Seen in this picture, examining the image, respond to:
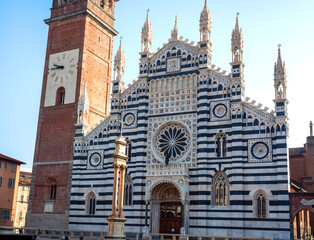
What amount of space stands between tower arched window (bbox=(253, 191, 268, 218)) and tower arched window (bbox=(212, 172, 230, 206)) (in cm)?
204

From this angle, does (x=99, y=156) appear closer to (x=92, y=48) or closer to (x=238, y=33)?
(x=92, y=48)

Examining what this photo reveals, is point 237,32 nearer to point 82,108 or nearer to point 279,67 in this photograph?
point 279,67

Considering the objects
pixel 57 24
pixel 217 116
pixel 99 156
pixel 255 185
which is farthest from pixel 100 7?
pixel 255 185

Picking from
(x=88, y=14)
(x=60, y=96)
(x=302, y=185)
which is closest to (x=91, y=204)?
(x=60, y=96)

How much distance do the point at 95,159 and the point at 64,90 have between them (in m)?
8.90

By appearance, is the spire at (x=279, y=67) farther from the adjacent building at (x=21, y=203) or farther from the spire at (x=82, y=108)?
the adjacent building at (x=21, y=203)

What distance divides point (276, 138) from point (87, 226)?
1680 cm

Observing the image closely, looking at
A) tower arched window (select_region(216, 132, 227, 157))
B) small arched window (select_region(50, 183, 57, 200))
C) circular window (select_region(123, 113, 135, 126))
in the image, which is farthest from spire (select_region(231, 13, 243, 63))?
small arched window (select_region(50, 183, 57, 200))

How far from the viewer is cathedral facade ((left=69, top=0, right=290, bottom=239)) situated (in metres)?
28.0

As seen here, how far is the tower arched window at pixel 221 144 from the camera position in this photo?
98.0 feet

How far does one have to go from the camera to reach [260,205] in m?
27.8

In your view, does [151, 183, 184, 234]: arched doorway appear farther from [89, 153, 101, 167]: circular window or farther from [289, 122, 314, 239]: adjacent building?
[289, 122, 314, 239]: adjacent building

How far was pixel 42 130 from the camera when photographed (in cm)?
3897

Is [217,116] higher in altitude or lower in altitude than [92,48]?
lower
